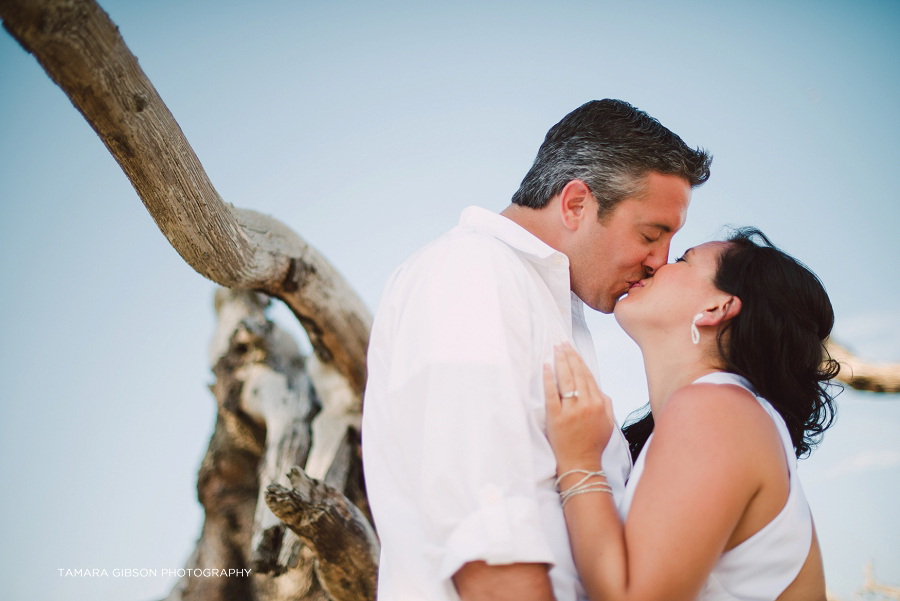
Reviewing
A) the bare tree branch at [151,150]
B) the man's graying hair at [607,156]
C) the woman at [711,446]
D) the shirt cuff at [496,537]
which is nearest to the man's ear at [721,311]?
the woman at [711,446]

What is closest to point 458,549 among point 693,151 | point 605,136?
point 605,136

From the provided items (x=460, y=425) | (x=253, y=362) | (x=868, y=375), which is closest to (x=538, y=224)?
(x=460, y=425)

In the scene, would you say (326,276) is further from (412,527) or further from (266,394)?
(412,527)

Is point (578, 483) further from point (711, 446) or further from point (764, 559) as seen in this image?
point (764, 559)

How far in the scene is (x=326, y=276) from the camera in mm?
3865

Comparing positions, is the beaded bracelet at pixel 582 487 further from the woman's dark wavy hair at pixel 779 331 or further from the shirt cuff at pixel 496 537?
the woman's dark wavy hair at pixel 779 331

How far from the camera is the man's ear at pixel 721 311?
2176 mm

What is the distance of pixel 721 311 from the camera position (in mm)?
2188

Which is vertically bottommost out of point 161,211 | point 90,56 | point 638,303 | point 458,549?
point 458,549

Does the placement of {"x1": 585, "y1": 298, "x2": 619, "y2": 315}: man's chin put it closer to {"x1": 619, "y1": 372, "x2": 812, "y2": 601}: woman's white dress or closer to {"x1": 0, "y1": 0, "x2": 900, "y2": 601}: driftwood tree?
{"x1": 619, "y1": 372, "x2": 812, "y2": 601}: woman's white dress

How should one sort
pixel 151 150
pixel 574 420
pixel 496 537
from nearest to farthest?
pixel 496 537
pixel 574 420
pixel 151 150

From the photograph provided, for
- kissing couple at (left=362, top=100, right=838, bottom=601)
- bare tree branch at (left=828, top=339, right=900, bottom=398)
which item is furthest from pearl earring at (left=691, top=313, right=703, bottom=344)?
bare tree branch at (left=828, top=339, right=900, bottom=398)

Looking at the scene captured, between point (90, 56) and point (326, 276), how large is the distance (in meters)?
2.35

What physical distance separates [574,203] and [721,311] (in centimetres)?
69
